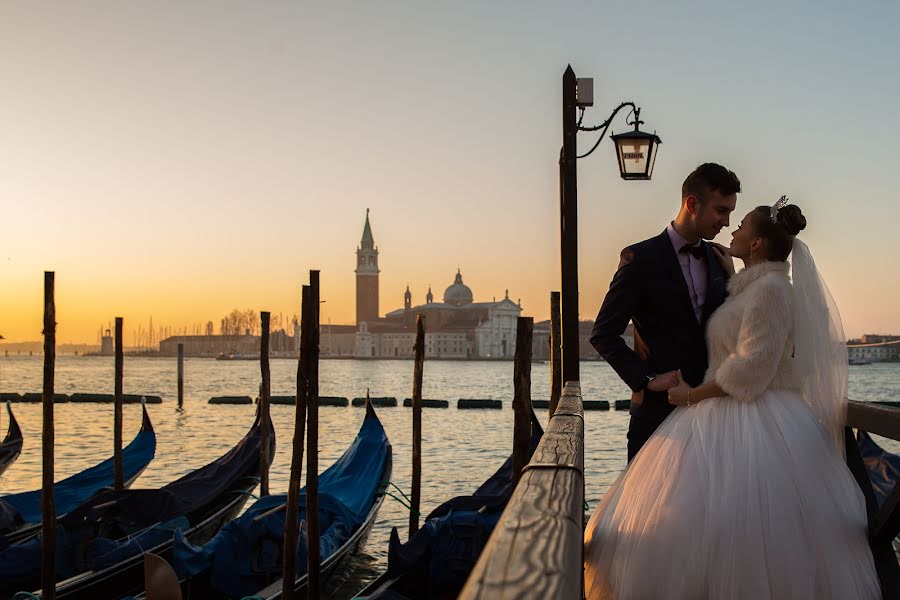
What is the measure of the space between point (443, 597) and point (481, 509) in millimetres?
503

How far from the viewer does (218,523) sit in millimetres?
6957

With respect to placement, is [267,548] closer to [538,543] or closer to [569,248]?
[569,248]

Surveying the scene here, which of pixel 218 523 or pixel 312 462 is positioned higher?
pixel 312 462

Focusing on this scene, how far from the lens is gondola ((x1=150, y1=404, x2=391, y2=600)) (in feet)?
14.7

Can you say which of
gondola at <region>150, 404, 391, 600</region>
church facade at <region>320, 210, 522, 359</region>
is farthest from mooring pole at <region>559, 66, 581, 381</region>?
church facade at <region>320, 210, 522, 359</region>

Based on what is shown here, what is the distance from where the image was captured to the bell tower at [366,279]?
8556 cm

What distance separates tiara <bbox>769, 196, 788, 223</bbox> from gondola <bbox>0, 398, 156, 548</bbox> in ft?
17.0

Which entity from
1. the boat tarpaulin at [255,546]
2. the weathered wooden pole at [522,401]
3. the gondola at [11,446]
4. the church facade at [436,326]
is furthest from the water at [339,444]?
the church facade at [436,326]

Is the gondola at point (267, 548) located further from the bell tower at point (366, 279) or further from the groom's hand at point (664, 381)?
the bell tower at point (366, 279)

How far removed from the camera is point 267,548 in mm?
5027

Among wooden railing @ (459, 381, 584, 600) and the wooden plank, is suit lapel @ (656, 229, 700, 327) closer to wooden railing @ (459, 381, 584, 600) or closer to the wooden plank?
the wooden plank

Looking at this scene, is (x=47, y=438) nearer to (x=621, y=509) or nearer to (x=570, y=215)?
(x=570, y=215)

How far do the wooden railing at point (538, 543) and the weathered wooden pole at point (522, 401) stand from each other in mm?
3451

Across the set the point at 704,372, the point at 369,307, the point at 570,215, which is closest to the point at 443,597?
the point at 570,215
